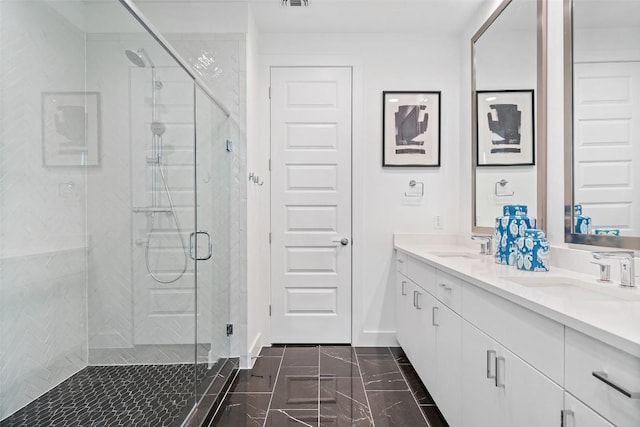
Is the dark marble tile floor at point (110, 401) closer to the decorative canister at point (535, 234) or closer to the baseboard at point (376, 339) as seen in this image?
the baseboard at point (376, 339)

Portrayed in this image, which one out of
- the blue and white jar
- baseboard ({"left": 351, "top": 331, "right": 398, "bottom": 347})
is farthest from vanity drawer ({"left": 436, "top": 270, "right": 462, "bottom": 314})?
baseboard ({"left": 351, "top": 331, "right": 398, "bottom": 347})

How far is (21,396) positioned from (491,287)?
1900mm

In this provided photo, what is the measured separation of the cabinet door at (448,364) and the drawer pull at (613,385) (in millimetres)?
851

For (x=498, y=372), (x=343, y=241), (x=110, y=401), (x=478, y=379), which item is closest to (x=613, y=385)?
(x=498, y=372)

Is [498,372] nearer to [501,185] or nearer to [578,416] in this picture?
[578,416]

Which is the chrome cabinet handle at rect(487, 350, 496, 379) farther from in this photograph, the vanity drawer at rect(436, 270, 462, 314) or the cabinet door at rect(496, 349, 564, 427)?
the vanity drawer at rect(436, 270, 462, 314)

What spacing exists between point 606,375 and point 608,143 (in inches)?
45.6

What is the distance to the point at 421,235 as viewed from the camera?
3133 mm

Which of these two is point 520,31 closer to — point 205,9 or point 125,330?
point 205,9

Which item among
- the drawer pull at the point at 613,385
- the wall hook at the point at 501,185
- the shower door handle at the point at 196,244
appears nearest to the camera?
the drawer pull at the point at 613,385

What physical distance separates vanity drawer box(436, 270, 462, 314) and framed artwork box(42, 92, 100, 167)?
5.54ft

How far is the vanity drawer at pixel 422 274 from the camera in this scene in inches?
82.7

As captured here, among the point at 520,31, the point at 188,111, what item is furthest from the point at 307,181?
the point at 520,31

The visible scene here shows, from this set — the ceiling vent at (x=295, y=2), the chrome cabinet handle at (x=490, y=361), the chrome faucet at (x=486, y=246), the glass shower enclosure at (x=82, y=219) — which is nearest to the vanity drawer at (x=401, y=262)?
the chrome faucet at (x=486, y=246)
